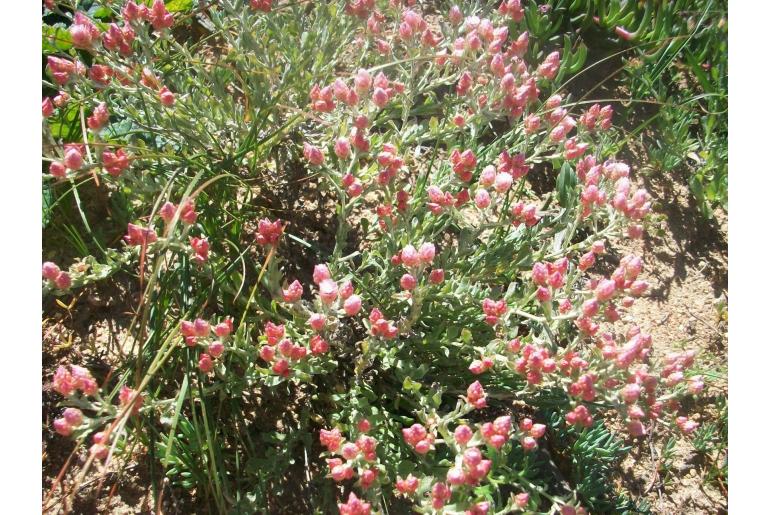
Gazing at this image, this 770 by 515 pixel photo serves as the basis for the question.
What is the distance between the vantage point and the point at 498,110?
187 cm

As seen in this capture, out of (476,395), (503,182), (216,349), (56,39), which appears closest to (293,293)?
(216,349)

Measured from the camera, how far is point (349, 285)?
1.50 m

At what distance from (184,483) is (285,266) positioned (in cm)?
78

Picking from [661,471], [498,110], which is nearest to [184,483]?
[498,110]

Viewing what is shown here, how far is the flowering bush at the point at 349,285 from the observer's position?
152cm

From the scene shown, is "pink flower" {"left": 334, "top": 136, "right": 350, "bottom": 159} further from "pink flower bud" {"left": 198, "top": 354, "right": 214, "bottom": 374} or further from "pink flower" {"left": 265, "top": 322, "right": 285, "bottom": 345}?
"pink flower bud" {"left": 198, "top": 354, "right": 214, "bottom": 374}

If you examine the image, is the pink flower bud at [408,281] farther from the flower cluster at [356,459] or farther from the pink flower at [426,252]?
the flower cluster at [356,459]

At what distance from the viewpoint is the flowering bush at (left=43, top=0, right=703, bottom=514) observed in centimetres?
152

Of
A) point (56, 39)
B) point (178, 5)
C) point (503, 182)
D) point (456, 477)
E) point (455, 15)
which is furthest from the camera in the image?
point (178, 5)

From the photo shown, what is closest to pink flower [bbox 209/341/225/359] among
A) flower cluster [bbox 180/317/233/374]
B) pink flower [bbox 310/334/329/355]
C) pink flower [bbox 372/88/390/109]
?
flower cluster [bbox 180/317/233/374]

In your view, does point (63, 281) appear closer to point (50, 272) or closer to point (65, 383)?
point (50, 272)

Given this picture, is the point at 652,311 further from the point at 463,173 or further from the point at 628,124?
the point at 463,173

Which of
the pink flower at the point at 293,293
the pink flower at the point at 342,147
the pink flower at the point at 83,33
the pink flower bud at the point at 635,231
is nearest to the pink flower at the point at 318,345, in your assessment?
the pink flower at the point at 293,293

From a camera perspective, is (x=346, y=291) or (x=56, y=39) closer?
(x=346, y=291)
